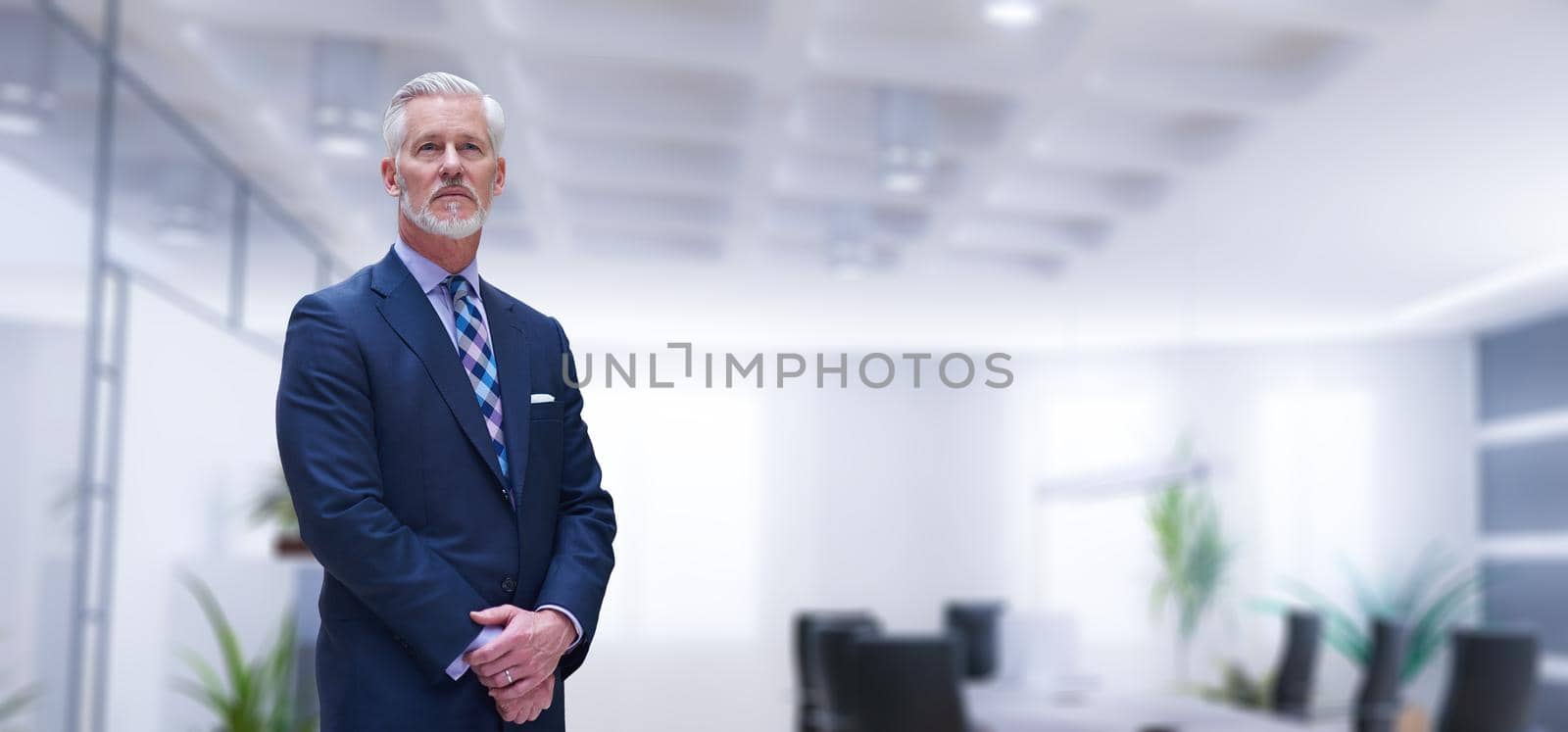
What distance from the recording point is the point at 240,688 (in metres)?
4.35

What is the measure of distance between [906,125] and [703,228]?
2.55 feet

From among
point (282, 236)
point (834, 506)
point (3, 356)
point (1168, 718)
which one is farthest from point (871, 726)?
point (834, 506)

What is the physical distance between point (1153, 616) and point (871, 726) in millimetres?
5309

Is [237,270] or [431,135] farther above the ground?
[237,270]

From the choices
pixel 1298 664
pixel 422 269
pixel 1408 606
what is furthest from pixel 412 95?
pixel 1408 606

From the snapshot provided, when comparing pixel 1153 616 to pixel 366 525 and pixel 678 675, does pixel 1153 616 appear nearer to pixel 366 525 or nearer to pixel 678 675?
pixel 678 675

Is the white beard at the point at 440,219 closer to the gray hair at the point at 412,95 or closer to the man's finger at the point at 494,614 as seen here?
the gray hair at the point at 412,95

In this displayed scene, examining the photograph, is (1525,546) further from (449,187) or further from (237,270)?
(449,187)

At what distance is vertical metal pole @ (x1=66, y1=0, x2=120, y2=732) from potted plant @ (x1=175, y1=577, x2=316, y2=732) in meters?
0.53

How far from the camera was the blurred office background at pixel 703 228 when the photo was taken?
7.54 ft

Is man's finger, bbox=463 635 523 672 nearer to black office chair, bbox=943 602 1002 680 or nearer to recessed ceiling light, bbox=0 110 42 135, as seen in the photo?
recessed ceiling light, bbox=0 110 42 135

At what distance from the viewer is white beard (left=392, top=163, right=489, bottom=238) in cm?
105

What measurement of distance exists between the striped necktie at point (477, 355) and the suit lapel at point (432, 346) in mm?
11

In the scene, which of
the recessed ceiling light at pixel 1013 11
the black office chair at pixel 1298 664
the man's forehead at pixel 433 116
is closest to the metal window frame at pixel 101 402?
the recessed ceiling light at pixel 1013 11
